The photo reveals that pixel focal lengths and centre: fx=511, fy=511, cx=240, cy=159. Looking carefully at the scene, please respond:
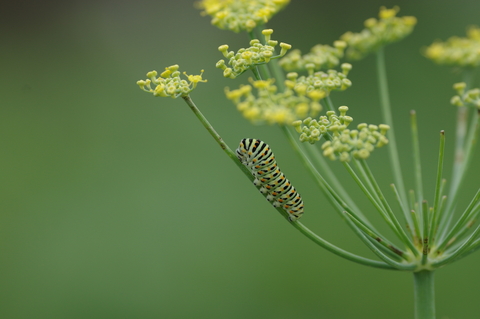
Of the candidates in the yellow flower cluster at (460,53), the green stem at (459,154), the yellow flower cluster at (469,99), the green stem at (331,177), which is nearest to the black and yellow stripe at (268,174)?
the green stem at (331,177)

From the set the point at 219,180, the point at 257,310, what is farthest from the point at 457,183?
the point at 219,180

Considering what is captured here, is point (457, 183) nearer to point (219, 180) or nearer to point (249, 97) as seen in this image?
point (249, 97)

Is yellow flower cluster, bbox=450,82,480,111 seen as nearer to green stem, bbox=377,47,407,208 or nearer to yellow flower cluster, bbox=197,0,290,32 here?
green stem, bbox=377,47,407,208

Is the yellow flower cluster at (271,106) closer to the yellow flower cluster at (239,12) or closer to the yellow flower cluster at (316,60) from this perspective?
the yellow flower cluster at (239,12)

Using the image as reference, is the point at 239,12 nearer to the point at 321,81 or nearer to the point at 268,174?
the point at 321,81

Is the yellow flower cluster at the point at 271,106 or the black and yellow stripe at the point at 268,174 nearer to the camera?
the yellow flower cluster at the point at 271,106

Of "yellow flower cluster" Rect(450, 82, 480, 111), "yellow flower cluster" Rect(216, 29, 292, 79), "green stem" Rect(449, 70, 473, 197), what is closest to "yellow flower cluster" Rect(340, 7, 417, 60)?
"green stem" Rect(449, 70, 473, 197)

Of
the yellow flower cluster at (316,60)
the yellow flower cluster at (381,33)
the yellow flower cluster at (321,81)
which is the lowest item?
the yellow flower cluster at (321,81)
